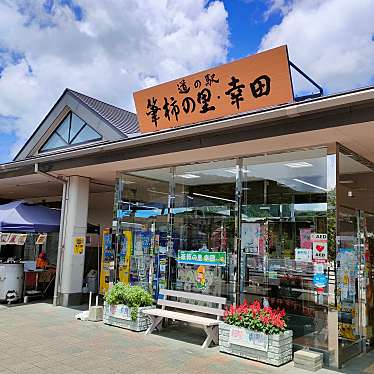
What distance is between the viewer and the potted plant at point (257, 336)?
206 inches

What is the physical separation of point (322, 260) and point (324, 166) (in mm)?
1360

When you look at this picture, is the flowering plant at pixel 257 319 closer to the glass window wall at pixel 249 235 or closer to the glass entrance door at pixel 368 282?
the glass window wall at pixel 249 235

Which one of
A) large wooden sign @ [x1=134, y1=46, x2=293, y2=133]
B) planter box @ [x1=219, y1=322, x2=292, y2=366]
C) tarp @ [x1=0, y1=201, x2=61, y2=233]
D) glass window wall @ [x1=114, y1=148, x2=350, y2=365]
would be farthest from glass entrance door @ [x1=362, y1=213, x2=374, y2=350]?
tarp @ [x1=0, y1=201, x2=61, y2=233]

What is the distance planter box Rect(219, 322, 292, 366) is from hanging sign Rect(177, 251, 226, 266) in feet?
4.35

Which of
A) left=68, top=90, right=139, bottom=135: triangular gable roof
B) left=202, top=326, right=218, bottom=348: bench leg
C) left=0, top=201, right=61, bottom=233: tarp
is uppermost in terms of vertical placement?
left=68, top=90, right=139, bottom=135: triangular gable roof

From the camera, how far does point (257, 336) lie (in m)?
5.34

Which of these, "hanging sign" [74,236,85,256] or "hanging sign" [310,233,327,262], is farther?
"hanging sign" [74,236,85,256]

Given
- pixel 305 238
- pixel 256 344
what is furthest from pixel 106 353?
pixel 305 238

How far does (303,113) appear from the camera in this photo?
472 cm

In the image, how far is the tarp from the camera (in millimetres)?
9219

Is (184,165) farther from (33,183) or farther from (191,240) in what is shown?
(33,183)

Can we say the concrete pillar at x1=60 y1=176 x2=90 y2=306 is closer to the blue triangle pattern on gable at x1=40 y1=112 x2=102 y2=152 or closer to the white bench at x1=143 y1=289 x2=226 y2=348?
the blue triangle pattern on gable at x1=40 y1=112 x2=102 y2=152

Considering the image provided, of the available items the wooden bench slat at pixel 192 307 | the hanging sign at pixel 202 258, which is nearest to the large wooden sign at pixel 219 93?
the hanging sign at pixel 202 258

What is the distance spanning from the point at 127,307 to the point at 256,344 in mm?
2563
